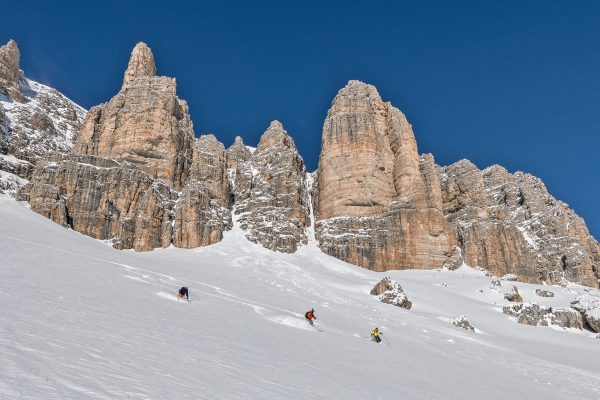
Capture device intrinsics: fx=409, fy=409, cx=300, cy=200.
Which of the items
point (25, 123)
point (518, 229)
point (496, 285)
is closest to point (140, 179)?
point (25, 123)

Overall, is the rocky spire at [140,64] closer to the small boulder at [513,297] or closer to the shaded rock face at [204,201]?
the shaded rock face at [204,201]

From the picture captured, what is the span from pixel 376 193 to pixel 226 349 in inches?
2827

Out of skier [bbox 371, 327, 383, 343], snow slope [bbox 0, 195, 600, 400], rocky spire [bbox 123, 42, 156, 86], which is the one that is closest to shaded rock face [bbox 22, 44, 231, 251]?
rocky spire [bbox 123, 42, 156, 86]

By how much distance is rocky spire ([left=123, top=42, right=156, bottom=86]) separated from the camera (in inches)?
4028

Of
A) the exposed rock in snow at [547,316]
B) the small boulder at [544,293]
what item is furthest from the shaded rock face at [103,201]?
the small boulder at [544,293]

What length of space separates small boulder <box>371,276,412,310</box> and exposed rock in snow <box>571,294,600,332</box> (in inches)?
839

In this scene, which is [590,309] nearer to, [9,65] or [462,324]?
[462,324]

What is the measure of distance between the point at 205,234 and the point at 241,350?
186 ft

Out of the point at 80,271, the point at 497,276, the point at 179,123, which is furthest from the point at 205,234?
the point at 497,276

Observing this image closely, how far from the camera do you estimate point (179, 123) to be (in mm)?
83250

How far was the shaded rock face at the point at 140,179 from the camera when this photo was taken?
61.3 metres

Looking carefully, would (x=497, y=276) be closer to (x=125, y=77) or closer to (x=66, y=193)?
(x=66, y=193)

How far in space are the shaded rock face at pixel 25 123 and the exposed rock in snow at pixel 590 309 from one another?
254 feet

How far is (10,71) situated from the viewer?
92375 millimetres
